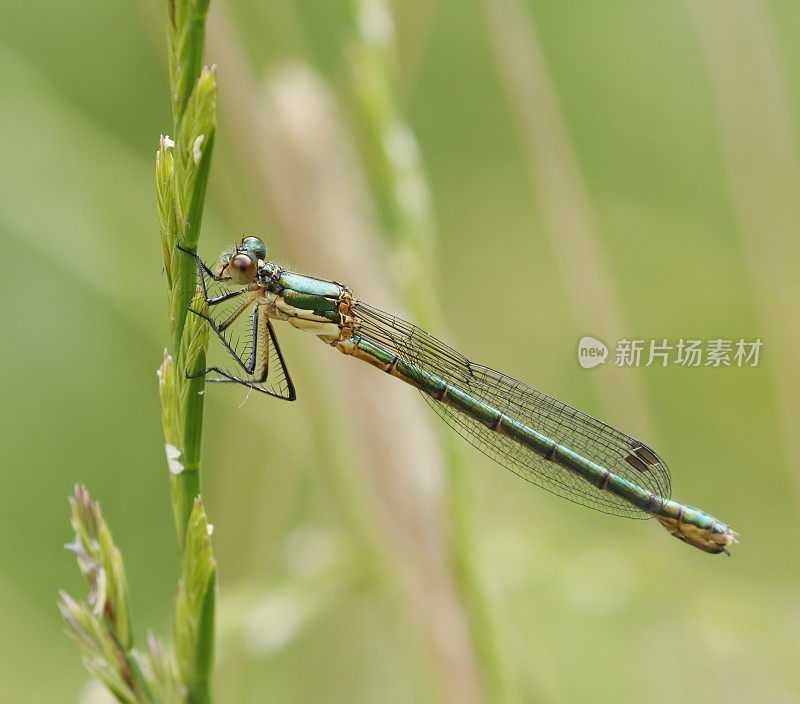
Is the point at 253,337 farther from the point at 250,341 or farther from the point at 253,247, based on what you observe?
the point at 253,247

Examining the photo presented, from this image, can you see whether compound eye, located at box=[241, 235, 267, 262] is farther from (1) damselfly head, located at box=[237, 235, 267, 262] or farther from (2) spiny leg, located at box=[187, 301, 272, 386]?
(2) spiny leg, located at box=[187, 301, 272, 386]

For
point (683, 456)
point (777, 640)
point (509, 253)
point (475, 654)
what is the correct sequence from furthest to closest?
1. point (509, 253)
2. point (683, 456)
3. point (777, 640)
4. point (475, 654)

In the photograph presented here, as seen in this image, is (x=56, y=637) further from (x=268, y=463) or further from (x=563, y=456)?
(x=563, y=456)

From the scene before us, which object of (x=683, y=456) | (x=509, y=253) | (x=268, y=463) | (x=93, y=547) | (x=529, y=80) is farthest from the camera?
(x=509, y=253)

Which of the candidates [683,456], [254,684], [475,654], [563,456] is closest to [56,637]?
[254,684]

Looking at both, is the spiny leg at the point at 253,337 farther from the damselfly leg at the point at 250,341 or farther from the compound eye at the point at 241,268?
the compound eye at the point at 241,268

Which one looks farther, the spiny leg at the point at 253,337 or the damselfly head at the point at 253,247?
the damselfly head at the point at 253,247

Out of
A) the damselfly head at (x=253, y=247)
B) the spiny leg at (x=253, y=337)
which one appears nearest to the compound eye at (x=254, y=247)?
the damselfly head at (x=253, y=247)
